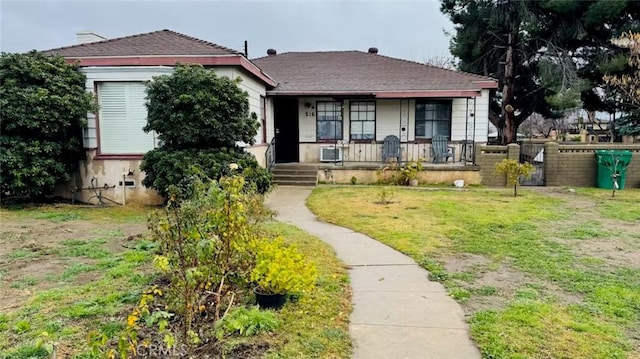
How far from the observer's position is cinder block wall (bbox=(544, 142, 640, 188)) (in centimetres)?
1315

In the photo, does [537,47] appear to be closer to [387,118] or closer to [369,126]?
[387,118]

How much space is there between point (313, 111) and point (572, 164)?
28.1 ft

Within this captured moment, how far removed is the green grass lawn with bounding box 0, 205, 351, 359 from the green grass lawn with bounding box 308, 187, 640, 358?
1185mm

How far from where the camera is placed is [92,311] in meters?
3.86

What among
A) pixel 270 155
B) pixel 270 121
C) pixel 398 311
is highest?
pixel 270 121

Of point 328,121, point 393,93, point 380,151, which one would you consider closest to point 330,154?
point 328,121

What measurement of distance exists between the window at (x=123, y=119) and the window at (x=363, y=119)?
7486 millimetres

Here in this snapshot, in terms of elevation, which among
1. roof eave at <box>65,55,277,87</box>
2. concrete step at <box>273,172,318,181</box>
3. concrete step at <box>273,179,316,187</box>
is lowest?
concrete step at <box>273,179,316,187</box>

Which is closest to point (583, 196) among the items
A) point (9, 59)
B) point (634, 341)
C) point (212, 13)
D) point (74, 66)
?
point (634, 341)

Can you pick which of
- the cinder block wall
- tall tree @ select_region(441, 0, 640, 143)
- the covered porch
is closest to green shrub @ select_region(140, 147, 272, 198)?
the covered porch

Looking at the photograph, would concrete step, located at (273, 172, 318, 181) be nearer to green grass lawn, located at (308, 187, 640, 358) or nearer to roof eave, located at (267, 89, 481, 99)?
green grass lawn, located at (308, 187, 640, 358)

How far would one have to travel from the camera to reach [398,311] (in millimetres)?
3945

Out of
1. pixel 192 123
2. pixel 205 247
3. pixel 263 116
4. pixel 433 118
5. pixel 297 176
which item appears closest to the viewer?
pixel 205 247

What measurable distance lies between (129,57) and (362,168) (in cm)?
716
